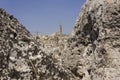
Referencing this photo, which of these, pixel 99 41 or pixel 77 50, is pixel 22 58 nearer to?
pixel 99 41

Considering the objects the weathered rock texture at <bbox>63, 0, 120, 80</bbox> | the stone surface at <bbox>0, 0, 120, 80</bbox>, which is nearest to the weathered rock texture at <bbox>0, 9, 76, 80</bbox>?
the stone surface at <bbox>0, 0, 120, 80</bbox>

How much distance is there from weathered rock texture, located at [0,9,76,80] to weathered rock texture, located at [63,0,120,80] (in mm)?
1478

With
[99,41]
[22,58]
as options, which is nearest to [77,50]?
[99,41]

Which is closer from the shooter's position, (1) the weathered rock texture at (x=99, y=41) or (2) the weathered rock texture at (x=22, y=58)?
(2) the weathered rock texture at (x=22, y=58)

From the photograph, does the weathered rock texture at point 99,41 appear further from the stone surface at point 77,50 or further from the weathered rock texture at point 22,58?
the weathered rock texture at point 22,58

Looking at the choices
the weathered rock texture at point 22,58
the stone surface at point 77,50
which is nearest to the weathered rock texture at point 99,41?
the stone surface at point 77,50

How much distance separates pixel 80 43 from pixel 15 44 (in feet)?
9.46

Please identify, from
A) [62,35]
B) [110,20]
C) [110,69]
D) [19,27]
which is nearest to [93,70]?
[110,69]

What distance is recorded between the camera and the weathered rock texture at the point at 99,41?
5145 mm

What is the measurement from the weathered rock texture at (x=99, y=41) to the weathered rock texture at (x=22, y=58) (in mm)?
1478

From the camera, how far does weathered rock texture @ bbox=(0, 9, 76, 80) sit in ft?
11.5

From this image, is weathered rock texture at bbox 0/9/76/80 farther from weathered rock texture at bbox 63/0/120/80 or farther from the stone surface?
weathered rock texture at bbox 63/0/120/80

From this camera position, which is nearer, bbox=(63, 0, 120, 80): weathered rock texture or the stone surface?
the stone surface

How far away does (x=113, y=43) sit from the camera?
5.18 m
